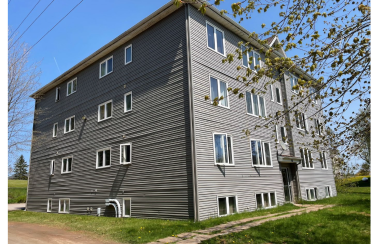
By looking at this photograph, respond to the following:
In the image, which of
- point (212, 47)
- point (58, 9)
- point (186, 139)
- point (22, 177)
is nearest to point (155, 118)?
point (186, 139)

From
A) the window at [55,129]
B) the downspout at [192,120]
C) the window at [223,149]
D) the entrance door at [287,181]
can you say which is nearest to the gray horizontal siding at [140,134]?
the downspout at [192,120]

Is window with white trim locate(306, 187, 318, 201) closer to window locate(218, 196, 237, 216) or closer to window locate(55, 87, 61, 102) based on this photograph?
window locate(218, 196, 237, 216)

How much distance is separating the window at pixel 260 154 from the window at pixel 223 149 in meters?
2.41

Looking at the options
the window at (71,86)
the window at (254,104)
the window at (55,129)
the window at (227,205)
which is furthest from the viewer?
the window at (55,129)

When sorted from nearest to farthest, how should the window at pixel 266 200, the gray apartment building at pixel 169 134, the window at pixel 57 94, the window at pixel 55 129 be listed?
the gray apartment building at pixel 169 134 < the window at pixel 266 200 < the window at pixel 55 129 < the window at pixel 57 94

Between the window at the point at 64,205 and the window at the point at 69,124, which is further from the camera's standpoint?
the window at the point at 69,124

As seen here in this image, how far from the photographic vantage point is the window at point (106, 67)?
59.5 ft

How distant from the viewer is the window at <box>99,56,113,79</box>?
1814 cm

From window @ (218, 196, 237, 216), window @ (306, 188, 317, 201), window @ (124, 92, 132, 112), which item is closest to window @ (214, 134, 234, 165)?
window @ (218, 196, 237, 216)

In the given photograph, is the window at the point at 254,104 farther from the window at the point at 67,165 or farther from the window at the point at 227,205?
the window at the point at 67,165

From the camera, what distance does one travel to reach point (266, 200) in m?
16.2

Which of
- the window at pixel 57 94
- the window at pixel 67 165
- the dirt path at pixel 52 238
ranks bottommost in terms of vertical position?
the dirt path at pixel 52 238

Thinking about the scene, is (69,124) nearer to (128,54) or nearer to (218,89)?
(128,54)

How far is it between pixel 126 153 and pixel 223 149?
5.60 metres
